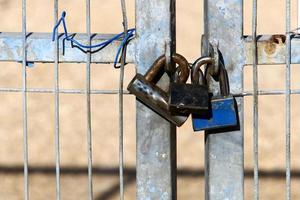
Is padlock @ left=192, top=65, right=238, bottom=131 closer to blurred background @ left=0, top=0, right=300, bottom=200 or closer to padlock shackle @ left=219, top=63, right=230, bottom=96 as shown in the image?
padlock shackle @ left=219, top=63, right=230, bottom=96

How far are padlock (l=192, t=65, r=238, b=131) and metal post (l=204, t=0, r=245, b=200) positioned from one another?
0.05 metres

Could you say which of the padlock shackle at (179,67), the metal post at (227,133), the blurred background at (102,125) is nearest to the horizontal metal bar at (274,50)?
the metal post at (227,133)

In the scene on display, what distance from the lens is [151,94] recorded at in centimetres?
233

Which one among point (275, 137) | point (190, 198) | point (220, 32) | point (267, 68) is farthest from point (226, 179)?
point (267, 68)

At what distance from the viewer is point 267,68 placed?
19.9ft

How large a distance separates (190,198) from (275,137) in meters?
0.79

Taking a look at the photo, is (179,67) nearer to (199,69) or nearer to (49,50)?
(199,69)

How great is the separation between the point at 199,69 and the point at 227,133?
18 cm

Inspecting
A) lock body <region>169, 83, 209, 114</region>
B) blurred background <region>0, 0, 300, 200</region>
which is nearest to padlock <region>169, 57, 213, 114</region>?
lock body <region>169, 83, 209, 114</region>

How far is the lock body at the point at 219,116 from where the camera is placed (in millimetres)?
2324

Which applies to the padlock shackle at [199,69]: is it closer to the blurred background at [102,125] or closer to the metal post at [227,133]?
the metal post at [227,133]

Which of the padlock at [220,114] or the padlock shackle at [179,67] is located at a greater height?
the padlock shackle at [179,67]

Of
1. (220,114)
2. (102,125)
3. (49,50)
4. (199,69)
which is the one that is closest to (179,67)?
(199,69)

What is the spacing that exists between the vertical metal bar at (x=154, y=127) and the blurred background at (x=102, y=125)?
2.61m
